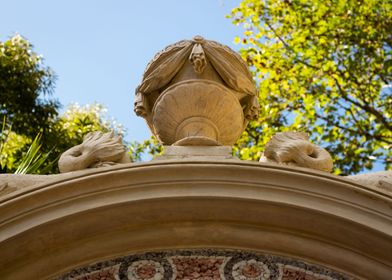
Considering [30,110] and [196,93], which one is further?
[30,110]

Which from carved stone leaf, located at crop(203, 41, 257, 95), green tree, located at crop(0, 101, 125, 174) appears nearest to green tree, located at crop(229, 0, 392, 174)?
green tree, located at crop(0, 101, 125, 174)

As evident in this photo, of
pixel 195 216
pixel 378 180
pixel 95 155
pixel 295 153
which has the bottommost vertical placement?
pixel 195 216

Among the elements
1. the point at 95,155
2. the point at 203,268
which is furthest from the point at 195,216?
the point at 95,155

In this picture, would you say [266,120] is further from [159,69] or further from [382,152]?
[159,69]

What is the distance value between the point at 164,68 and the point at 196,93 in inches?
12.6

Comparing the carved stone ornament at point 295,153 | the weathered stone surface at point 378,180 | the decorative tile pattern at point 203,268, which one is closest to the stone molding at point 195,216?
the decorative tile pattern at point 203,268

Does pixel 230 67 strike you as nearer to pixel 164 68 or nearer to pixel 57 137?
pixel 164 68

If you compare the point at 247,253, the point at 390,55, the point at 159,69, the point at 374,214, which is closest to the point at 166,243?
the point at 247,253

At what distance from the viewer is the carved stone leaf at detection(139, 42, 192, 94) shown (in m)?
5.46

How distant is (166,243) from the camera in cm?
441

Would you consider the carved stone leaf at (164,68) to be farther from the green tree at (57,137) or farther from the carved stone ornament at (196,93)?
the green tree at (57,137)

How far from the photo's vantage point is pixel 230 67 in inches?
214

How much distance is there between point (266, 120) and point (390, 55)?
2906 mm

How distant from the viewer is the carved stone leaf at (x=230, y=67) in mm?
5434
